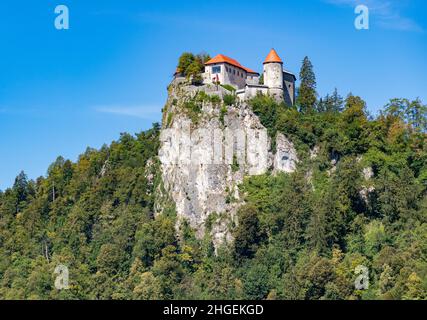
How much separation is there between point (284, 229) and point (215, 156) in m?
11.0

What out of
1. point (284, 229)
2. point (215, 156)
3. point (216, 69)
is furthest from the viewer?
point (216, 69)

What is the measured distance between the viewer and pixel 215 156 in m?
104

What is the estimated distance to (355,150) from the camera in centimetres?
A: 10100

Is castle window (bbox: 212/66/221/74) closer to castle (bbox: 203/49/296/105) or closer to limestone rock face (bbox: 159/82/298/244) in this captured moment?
castle (bbox: 203/49/296/105)

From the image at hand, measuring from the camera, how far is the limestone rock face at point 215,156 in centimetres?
10269

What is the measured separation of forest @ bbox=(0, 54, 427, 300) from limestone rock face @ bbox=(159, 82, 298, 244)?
41.9 inches

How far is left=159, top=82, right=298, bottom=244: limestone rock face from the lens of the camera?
10269cm

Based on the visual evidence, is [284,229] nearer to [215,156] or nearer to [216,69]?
[215,156]

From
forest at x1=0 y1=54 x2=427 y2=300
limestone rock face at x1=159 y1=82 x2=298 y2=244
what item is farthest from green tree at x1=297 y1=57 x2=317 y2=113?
limestone rock face at x1=159 y1=82 x2=298 y2=244

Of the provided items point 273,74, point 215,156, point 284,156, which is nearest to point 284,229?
point 284,156

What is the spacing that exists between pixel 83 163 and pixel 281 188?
30.6 m

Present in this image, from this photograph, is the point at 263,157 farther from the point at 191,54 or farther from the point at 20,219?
the point at 20,219
